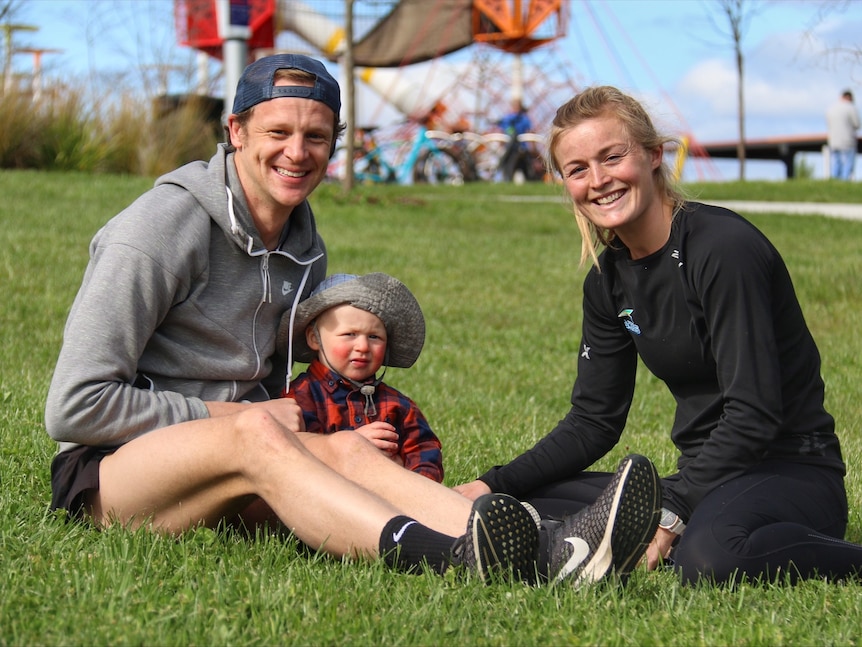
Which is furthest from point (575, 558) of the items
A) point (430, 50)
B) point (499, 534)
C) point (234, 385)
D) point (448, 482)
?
point (430, 50)

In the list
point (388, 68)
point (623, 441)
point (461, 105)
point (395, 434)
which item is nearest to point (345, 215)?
point (623, 441)

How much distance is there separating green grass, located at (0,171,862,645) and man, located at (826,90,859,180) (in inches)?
372

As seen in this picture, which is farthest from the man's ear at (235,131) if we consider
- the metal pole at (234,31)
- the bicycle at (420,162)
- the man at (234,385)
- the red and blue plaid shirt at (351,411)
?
the bicycle at (420,162)

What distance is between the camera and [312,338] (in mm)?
3998

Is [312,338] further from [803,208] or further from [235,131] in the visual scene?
[803,208]

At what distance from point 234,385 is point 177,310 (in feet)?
1.12

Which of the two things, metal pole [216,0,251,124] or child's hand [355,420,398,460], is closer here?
child's hand [355,420,398,460]

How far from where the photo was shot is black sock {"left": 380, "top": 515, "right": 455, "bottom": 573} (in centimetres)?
296

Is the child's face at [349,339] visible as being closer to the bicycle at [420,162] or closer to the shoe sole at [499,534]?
the shoe sole at [499,534]

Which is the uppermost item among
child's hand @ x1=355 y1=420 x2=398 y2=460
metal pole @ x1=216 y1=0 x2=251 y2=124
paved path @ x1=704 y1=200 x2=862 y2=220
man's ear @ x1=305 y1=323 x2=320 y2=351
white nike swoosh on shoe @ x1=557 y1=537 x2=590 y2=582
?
metal pole @ x1=216 y1=0 x2=251 y2=124

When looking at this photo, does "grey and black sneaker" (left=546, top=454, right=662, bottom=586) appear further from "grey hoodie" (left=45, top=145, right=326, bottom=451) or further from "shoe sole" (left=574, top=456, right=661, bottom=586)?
"grey hoodie" (left=45, top=145, right=326, bottom=451)

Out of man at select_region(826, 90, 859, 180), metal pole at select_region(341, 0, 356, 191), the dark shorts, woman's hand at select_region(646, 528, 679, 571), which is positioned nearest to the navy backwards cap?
the dark shorts

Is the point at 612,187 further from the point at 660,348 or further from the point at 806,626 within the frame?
the point at 806,626

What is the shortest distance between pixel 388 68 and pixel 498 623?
30.3 metres
